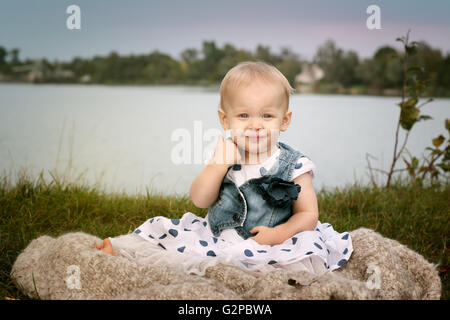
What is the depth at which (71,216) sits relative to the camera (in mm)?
3229

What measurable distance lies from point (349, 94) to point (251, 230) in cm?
364

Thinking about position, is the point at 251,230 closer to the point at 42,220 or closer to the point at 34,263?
the point at 34,263

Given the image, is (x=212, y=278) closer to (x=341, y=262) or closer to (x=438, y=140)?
(x=341, y=262)

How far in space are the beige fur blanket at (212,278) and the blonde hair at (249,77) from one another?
0.81 m

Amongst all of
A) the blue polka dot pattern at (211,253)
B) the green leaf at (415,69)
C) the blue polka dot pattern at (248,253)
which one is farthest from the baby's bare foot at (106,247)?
the green leaf at (415,69)

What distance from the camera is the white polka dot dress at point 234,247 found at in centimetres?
202

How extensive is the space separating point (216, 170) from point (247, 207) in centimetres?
26

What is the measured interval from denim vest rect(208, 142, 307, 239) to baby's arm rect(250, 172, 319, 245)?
6 centimetres

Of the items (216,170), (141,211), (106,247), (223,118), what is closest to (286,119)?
(223,118)

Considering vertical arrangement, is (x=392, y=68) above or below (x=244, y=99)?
above

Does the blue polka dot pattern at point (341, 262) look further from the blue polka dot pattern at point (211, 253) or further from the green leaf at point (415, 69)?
the green leaf at point (415, 69)

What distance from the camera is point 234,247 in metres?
2.08
